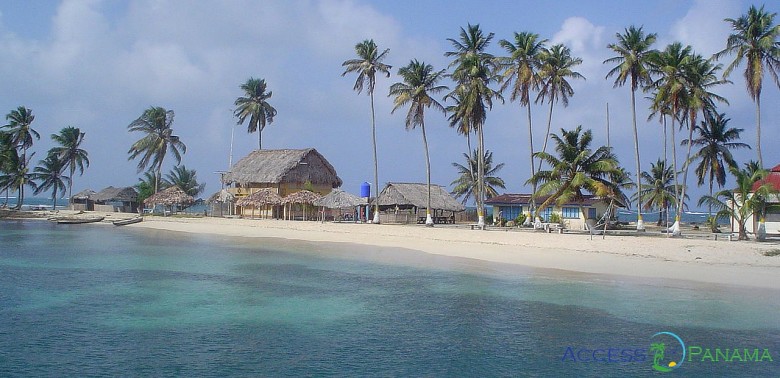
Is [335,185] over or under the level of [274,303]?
over

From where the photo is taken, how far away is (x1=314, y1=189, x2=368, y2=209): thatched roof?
36.9 meters

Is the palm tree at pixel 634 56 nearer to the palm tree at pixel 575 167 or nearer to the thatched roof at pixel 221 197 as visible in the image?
the palm tree at pixel 575 167

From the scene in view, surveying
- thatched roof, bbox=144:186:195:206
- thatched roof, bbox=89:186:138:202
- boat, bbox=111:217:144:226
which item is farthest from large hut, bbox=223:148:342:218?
thatched roof, bbox=89:186:138:202

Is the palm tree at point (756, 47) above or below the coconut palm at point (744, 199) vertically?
above

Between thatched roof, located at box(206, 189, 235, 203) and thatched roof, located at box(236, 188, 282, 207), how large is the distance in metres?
4.41

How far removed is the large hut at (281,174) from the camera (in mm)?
42844

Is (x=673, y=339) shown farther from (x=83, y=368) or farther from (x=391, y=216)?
(x=391, y=216)

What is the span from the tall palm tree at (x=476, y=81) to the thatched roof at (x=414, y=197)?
8.06 metres

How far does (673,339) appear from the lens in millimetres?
10141

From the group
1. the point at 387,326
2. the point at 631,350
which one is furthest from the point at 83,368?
the point at 631,350

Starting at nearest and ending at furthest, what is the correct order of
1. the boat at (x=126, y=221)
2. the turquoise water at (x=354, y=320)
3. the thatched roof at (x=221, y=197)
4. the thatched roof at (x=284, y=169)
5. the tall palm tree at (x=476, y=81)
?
the turquoise water at (x=354, y=320) → the tall palm tree at (x=476, y=81) → the thatched roof at (x=284, y=169) → the boat at (x=126, y=221) → the thatched roof at (x=221, y=197)

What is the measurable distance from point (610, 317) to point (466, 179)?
35.4m

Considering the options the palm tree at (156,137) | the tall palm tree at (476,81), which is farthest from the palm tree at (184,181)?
the tall palm tree at (476,81)

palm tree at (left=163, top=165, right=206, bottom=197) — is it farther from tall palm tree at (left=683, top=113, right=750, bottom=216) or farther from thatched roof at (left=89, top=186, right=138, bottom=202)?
tall palm tree at (left=683, top=113, right=750, bottom=216)
